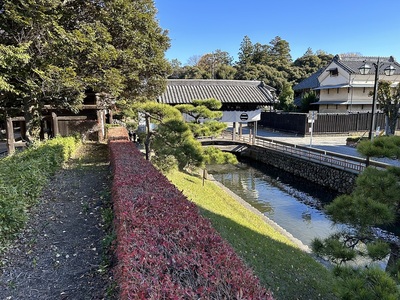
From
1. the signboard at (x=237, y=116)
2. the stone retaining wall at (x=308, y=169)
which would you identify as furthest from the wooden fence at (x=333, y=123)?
the signboard at (x=237, y=116)

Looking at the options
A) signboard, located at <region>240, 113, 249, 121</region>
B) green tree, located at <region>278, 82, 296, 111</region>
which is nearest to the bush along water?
signboard, located at <region>240, 113, 249, 121</region>

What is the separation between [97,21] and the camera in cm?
959

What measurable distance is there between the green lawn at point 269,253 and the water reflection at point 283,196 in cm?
150

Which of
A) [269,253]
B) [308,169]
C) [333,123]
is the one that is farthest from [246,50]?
[269,253]

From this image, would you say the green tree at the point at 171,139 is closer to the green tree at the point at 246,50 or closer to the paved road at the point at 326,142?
the paved road at the point at 326,142

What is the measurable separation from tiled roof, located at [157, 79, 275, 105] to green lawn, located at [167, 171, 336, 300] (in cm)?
983

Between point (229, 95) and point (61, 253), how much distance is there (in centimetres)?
1620

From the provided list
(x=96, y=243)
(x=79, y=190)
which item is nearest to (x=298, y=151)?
(x=79, y=190)

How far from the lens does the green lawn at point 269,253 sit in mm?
4738

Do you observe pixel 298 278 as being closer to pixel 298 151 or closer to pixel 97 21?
pixel 97 21

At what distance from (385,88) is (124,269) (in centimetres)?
2027

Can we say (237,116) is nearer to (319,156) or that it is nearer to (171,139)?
(319,156)

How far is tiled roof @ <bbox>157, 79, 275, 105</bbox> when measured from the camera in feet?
59.5

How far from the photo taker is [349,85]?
27188mm
